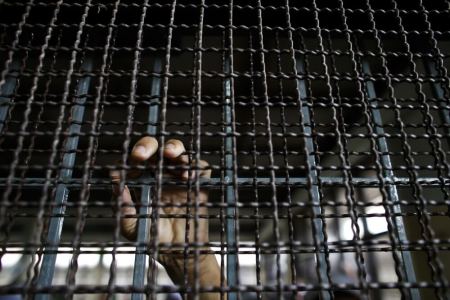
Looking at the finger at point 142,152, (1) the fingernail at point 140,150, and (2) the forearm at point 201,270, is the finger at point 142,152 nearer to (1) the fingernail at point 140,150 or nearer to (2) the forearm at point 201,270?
→ (1) the fingernail at point 140,150

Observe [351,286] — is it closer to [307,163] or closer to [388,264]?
[307,163]

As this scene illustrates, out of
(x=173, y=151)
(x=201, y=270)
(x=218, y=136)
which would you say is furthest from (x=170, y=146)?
(x=201, y=270)

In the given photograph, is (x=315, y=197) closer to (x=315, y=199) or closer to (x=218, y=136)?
(x=315, y=199)

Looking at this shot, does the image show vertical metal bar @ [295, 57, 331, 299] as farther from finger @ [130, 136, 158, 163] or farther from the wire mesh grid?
finger @ [130, 136, 158, 163]

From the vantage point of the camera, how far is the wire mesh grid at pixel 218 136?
1.42ft

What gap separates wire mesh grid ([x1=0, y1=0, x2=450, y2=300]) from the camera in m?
0.43

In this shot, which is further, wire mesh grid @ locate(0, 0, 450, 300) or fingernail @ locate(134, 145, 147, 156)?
fingernail @ locate(134, 145, 147, 156)

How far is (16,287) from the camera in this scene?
0.37 m

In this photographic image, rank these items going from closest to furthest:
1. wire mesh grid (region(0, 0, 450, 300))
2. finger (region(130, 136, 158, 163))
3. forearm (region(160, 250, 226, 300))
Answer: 1. wire mesh grid (region(0, 0, 450, 300))
2. finger (region(130, 136, 158, 163))
3. forearm (region(160, 250, 226, 300))

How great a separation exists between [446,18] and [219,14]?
0.54 meters

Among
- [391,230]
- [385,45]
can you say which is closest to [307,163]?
[391,230]

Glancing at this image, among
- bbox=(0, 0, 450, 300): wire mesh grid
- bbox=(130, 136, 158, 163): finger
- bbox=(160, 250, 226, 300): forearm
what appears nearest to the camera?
bbox=(0, 0, 450, 300): wire mesh grid

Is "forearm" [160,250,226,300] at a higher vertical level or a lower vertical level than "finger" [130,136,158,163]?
lower

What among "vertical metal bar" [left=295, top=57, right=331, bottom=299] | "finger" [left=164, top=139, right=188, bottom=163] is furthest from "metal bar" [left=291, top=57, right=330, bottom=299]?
"finger" [left=164, top=139, right=188, bottom=163]
